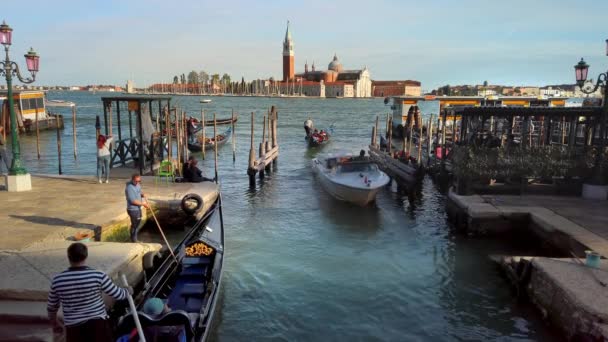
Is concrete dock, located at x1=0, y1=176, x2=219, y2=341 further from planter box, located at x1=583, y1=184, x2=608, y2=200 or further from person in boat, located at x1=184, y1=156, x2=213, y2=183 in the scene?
planter box, located at x1=583, y1=184, x2=608, y2=200

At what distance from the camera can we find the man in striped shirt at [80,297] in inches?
152

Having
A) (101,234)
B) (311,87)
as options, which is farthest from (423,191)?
(311,87)

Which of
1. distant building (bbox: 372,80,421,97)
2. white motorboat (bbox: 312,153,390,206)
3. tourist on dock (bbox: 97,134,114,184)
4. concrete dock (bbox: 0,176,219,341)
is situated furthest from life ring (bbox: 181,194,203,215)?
distant building (bbox: 372,80,421,97)

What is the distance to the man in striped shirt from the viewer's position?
12.7 feet

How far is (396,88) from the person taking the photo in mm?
178250

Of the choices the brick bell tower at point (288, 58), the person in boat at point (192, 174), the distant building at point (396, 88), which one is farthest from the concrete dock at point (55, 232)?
the distant building at point (396, 88)

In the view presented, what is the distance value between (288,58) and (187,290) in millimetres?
163251

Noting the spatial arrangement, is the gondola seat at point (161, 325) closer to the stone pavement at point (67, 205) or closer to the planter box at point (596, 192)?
the stone pavement at point (67, 205)

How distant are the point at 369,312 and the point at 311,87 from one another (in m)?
162

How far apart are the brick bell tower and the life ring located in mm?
151365

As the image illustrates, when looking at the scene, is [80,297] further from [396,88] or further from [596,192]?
[396,88]

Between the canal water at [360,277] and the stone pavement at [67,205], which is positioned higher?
the stone pavement at [67,205]

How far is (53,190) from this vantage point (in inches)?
499

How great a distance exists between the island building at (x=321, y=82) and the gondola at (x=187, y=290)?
507ft
